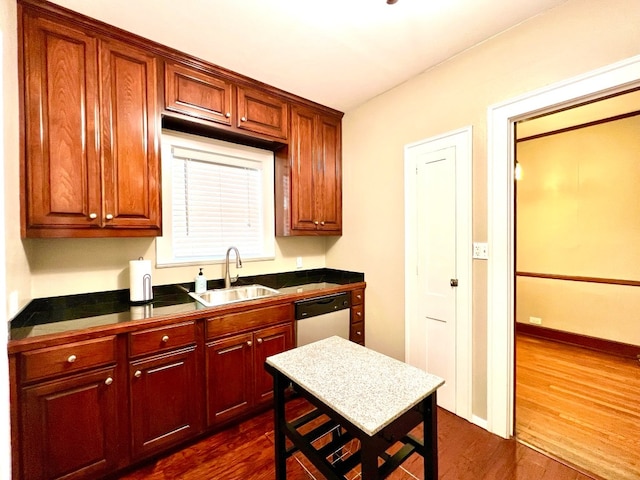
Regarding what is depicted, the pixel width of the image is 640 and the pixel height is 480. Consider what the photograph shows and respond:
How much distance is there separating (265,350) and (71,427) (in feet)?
3.63

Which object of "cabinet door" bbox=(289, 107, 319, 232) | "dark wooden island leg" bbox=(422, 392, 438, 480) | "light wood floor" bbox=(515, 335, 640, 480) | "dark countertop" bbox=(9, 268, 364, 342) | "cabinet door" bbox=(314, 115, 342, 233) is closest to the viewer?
"dark wooden island leg" bbox=(422, 392, 438, 480)

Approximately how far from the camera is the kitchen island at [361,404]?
89cm

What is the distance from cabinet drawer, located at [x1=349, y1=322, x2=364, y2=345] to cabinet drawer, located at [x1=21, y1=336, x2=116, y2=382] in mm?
1892

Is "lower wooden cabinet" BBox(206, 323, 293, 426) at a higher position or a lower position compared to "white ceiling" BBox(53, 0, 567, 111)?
lower

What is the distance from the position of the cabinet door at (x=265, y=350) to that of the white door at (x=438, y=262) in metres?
1.16

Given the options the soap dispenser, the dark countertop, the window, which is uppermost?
the window

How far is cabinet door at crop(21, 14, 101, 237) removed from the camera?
150cm

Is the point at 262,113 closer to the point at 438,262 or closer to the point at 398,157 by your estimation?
the point at 398,157

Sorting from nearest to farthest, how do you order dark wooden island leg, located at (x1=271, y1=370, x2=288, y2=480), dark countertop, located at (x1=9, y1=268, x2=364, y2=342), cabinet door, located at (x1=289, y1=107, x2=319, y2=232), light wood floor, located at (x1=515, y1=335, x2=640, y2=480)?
dark wooden island leg, located at (x1=271, y1=370, x2=288, y2=480) < dark countertop, located at (x1=9, y1=268, x2=364, y2=342) < light wood floor, located at (x1=515, y1=335, x2=640, y2=480) < cabinet door, located at (x1=289, y1=107, x2=319, y2=232)

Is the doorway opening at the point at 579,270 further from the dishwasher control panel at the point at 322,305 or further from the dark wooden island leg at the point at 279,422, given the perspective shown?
the dark wooden island leg at the point at 279,422

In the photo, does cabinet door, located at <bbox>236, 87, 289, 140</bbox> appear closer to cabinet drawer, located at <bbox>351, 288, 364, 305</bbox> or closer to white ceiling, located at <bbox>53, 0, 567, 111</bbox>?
white ceiling, located at <bbox>53, 0, 567, 111</bbox>

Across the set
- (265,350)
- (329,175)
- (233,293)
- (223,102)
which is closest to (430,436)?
(265,350)

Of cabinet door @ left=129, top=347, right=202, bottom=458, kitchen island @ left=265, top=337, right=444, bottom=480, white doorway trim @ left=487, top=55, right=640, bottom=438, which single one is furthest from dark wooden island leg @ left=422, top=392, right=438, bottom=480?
cabinet door @ left=129, top=347, right=202, bottom=458

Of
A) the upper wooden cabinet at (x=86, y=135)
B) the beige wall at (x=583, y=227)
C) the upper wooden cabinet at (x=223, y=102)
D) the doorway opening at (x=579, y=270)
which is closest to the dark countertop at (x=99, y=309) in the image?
the upper wooden cabinet at (x=86, y=135)
